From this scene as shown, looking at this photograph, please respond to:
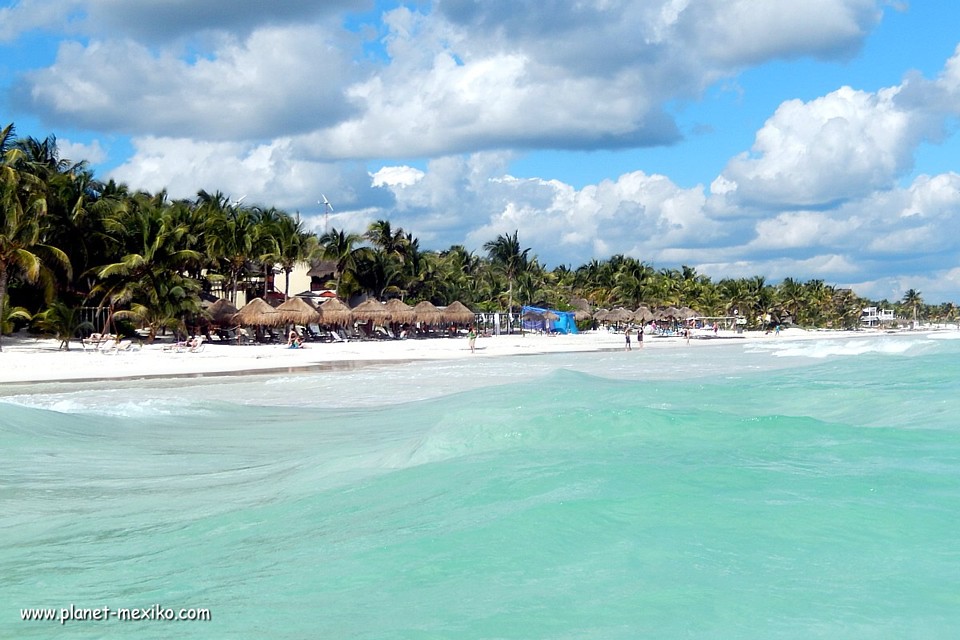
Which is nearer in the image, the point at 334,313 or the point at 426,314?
the point at 334,313

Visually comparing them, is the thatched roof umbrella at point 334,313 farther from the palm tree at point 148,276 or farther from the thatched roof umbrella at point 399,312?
the palm tree at point 148,276

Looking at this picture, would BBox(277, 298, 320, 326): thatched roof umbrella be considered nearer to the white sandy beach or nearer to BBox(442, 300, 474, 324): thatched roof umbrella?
the white sandy beach

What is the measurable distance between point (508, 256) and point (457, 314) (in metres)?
15.4

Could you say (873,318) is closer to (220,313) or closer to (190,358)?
(220,313)

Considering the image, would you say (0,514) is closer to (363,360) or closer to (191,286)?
(363,360)

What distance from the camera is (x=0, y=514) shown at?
774 centimetres

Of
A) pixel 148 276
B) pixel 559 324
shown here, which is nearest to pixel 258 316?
pixel 148 276

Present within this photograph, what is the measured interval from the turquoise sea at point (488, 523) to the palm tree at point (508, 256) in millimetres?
48244

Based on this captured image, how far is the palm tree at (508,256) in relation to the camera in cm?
6238

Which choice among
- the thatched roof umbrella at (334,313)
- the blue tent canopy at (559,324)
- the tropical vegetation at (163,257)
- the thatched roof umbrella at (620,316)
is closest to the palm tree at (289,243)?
the tropical vegetation at (163,257)

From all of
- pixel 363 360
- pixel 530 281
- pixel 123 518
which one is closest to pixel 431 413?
pixel 123 518

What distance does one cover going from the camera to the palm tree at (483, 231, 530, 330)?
205 ft

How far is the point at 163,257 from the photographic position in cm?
Answer: 3472

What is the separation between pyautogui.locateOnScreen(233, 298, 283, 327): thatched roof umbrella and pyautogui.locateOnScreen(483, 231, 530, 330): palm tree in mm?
25298
